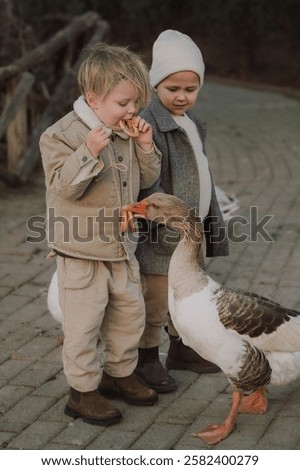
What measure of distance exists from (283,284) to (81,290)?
2518 millimetres

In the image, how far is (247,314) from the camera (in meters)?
4.17

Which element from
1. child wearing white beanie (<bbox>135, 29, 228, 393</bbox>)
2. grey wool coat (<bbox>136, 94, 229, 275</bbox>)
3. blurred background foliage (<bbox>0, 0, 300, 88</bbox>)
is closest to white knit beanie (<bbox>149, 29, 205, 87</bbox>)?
child wearing white beanie (<bbox>135, 29, 228, 393</bbox>)

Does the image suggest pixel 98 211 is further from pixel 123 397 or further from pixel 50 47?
pixel 50 47

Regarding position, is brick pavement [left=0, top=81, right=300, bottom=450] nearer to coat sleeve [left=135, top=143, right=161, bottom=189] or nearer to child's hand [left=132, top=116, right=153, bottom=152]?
coat sleeve [left=135, top=143, right=161, bottom=189]

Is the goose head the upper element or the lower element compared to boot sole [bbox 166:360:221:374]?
upper

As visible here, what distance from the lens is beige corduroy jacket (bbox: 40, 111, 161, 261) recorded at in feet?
13.3

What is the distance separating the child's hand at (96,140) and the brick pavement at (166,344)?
54.6 inches

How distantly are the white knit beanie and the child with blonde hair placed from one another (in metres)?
0.41

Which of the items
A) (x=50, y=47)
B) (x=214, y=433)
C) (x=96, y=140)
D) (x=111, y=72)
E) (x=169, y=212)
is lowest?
(x=214, y=433)

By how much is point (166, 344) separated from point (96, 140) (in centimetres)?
190

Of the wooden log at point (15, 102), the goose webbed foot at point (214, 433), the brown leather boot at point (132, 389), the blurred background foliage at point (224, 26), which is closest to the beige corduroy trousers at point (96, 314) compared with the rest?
the brown leather boot at point (132, 389)

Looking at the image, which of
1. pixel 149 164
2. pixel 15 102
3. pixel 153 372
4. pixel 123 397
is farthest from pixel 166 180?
pixel 15 102

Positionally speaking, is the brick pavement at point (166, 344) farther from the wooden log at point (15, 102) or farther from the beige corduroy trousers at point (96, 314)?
the wooden log at point (15, 102)

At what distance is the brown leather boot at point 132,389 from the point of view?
4.50m
